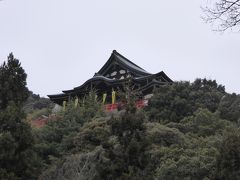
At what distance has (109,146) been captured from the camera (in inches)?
601

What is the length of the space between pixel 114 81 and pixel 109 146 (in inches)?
831

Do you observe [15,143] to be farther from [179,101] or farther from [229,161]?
[179,101]

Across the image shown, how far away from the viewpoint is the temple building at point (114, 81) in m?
35.2

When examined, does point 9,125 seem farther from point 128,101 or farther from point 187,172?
point 187,172

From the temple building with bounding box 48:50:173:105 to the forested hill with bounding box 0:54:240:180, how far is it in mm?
12517

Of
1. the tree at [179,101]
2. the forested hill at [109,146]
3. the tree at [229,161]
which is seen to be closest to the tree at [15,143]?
the forested hill at [109,146]

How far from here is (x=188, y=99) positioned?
1068 inches

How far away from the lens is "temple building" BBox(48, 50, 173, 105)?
116 ft

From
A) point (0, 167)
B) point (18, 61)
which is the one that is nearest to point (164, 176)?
point (0, 167)

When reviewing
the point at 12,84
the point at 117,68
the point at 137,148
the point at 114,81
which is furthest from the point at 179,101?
the point at 117,68

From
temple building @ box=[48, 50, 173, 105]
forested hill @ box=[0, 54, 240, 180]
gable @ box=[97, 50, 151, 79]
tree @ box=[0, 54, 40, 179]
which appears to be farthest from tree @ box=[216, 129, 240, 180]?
gable @ box=[97, 50, 151, 79]

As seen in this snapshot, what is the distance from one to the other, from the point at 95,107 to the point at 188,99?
18.3 ft

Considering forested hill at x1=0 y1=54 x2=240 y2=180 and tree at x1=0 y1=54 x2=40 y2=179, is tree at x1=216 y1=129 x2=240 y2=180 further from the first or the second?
tree at x1=0 y1=54 x2=40 y2=179

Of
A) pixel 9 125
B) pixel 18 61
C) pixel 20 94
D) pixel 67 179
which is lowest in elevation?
pixel 67 179
